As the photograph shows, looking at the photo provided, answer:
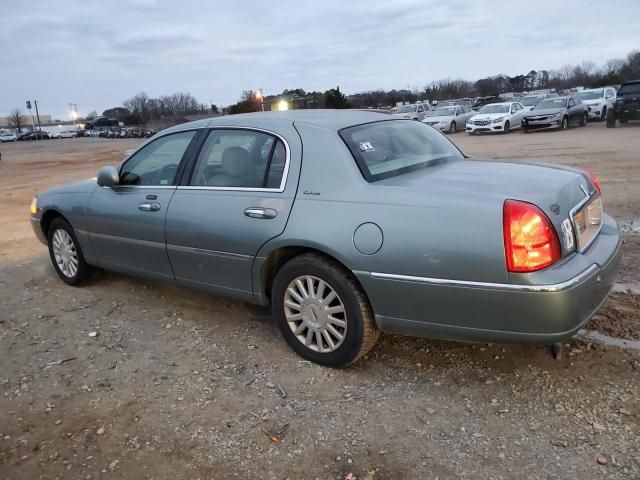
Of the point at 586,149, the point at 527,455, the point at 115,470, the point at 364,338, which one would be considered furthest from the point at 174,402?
the point at 586,149

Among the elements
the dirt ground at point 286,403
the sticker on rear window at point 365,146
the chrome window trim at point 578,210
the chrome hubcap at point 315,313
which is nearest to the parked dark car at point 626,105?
the dirt ground at point 286,403

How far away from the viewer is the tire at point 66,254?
525cm

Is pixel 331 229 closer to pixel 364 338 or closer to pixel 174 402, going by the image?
pixel 364 338

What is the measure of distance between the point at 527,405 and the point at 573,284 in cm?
74

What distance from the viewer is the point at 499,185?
3.11 m

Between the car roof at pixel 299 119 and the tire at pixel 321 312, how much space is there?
0.95 m

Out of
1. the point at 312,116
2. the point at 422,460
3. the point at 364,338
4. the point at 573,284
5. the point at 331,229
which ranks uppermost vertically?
the point at 312,116

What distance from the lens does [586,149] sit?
1563cm

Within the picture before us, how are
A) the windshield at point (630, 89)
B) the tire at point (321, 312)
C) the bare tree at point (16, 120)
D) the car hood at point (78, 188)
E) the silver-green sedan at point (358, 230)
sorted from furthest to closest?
the bare tree at point (16, 120), the windshield at point (630, 89), the car hood at point (78, 188), the tire at point (321, 312), the silver-green sedan at point (358, 230)

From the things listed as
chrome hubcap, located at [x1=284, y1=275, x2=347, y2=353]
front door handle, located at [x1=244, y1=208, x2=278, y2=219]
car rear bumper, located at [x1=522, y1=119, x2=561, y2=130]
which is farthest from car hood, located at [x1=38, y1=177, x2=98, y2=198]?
car rear bumper, located at [x1=522, y1=119, x2=561, y2=130]

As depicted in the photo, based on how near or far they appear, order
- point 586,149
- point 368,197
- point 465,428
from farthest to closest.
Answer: point 586,149
point 368,197
point 465,428

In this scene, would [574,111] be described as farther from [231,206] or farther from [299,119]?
[231,206]

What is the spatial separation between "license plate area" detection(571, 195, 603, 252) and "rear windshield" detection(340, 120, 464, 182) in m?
1.00

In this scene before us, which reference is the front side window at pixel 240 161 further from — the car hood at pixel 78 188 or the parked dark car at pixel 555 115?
the parked dark car at pixel 555 115
